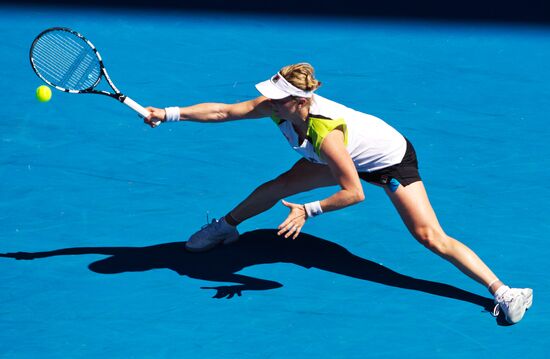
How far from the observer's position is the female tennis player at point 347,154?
6.02 m

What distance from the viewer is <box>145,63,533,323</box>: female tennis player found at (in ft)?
19.8

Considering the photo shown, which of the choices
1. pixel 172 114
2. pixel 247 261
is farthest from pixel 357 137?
pixel 247 261

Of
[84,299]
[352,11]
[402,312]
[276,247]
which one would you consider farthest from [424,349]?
[352,11]

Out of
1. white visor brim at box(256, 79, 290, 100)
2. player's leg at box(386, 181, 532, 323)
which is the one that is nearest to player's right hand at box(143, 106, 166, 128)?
white visor brim at box(256, 79, 290, 100)

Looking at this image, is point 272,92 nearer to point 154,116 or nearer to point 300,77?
point 300,77

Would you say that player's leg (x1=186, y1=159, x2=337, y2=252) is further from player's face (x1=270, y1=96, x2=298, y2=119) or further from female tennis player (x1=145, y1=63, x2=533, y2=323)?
player's face (x1=270, y1=96, x2=298, y2=119)

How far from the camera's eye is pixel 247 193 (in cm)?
772

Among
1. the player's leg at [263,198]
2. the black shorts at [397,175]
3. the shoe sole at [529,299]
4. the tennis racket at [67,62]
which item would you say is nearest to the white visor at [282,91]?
the black shorts at [397,175]

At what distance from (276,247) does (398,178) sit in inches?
47.2

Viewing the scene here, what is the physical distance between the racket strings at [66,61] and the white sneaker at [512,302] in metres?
2.97

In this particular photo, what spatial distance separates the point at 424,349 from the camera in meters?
5.95

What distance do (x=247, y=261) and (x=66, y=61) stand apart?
1859mm

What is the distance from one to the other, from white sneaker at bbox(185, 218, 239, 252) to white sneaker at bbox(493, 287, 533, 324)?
1876 mm

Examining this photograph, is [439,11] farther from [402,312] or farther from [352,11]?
[402,312]
